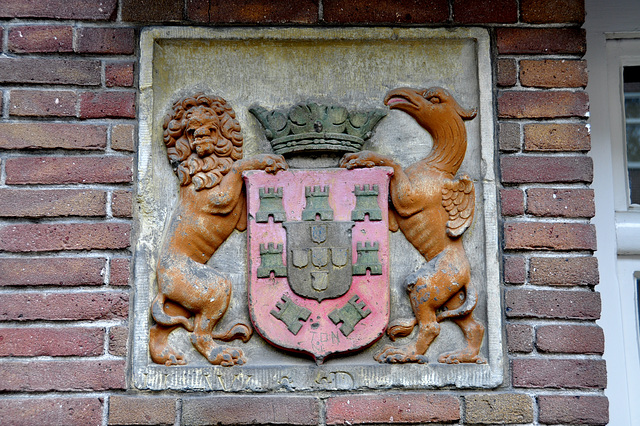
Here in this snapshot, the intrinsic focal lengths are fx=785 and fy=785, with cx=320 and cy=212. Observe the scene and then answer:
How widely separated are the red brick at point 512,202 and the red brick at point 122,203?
1.23 meters

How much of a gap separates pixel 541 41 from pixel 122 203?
4.99 feet

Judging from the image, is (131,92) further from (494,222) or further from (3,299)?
(494,222)

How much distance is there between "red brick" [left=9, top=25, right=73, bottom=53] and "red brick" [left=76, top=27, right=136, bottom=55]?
4 centimetres

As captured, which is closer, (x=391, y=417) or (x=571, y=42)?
(x=391, y=417)

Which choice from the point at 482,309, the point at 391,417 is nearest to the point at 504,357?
the point at 482,309

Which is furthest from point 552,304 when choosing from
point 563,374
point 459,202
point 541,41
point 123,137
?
point 123,137

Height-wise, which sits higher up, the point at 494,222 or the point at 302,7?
the point at 302,7

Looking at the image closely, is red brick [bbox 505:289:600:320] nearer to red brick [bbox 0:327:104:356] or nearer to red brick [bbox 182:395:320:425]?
red brick [bbox 182:395:320:425]

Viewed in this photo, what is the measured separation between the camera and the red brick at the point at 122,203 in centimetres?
256

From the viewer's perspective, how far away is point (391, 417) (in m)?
2.45

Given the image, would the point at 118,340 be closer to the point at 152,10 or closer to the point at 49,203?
the point at 49,203

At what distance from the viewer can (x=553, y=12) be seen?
271 centimetres

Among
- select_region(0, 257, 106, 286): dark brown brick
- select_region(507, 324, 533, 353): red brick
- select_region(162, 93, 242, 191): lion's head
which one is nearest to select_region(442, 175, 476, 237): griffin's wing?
select_region(507, 324, 533, 353): red brick

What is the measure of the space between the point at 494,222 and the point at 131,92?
50.8 inches
